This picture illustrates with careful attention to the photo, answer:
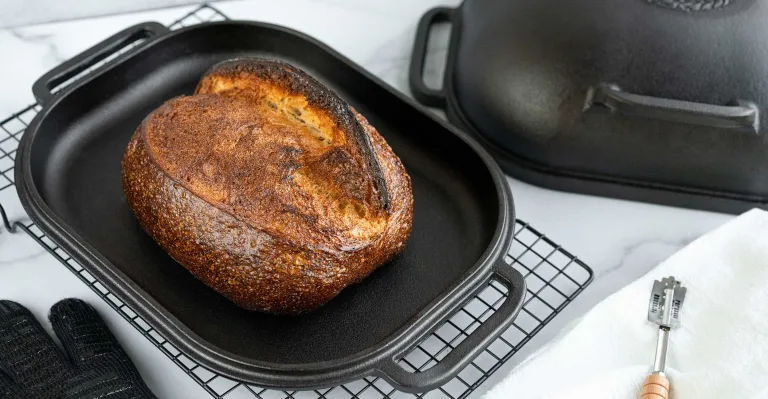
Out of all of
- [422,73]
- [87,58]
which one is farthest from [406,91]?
[87,58]

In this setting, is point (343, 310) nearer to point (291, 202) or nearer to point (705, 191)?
point (291, 202)

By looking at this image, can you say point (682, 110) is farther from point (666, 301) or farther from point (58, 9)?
point (58, 9)

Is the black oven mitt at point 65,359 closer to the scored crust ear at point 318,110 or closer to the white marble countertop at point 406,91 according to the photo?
the white marble countertop at point 406,91

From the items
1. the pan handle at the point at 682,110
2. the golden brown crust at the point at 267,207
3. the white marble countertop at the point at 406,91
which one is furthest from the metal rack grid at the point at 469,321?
the pan handle at the point at 682,110

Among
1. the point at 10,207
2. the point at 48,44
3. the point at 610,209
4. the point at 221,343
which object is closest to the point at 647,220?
the point at 610,209

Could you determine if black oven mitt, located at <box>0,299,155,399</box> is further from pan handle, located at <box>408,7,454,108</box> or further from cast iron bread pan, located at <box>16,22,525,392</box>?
pan handle, located at <box>408,7,454,108</box>
